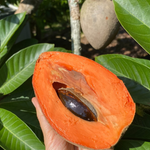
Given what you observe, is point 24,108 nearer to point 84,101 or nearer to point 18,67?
point 18,67

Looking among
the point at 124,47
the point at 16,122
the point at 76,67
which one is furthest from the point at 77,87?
the point at 124,47

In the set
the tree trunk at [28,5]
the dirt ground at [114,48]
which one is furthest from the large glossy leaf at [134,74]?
the dirt ground at [114,48]

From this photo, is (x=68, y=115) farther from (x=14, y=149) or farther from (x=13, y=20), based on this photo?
(x=13, y=20)

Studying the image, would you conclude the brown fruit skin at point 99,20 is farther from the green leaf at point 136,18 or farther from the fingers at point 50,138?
the fingers at point 50,138

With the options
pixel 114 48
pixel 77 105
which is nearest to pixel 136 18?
pixel 77 105

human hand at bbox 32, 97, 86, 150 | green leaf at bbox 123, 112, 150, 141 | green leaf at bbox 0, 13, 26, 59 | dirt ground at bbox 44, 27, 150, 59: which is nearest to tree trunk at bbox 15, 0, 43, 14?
green leaf at bbox 0, 13, 26, 59
